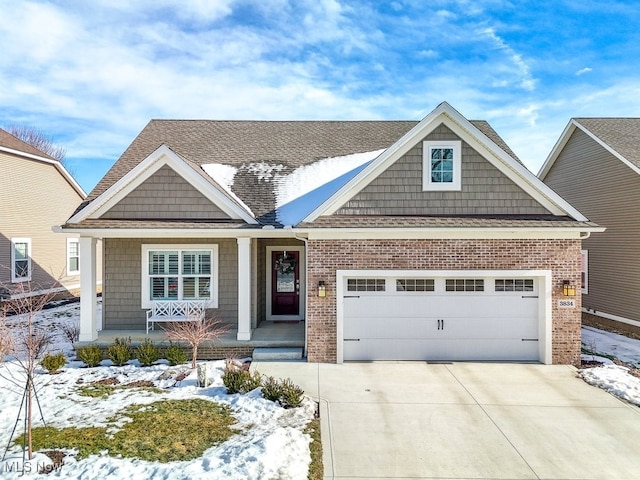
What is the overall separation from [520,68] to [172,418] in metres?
15.2

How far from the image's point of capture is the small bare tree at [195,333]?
9047 mm

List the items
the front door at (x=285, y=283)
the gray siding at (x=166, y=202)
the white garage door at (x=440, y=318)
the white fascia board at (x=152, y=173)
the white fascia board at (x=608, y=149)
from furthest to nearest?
the front door at (x=285, y=283)
the white fascia board at (x=608, y=149)
the gray siding at (x=166, y=202)
the white fascia board at (x=152, y=173)
the white garage door at (x=440, y=318)

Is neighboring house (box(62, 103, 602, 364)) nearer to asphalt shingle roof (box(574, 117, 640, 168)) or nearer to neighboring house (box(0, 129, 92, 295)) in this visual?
asphalt shingle roof (box(574, 117, 640, 168))

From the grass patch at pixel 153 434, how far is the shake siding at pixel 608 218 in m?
13.2

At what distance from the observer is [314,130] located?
1538 cm

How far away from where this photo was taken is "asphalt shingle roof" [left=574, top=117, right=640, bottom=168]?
13.4m

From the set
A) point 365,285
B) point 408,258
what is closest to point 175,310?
point 365,285

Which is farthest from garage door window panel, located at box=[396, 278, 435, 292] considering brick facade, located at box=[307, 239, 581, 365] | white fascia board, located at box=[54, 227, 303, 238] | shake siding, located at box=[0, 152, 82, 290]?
shake siding, located at box=[0, 152, 82, 290]

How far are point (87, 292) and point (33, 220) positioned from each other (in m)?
11.7

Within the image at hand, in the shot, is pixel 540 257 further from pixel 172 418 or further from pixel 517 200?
pixel 172 418

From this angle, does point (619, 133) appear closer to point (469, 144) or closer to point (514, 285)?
point (469, 144)

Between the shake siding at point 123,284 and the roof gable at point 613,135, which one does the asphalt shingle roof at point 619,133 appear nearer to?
the roof gable at point 613,135

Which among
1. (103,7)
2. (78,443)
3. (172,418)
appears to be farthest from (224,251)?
(103,7)
